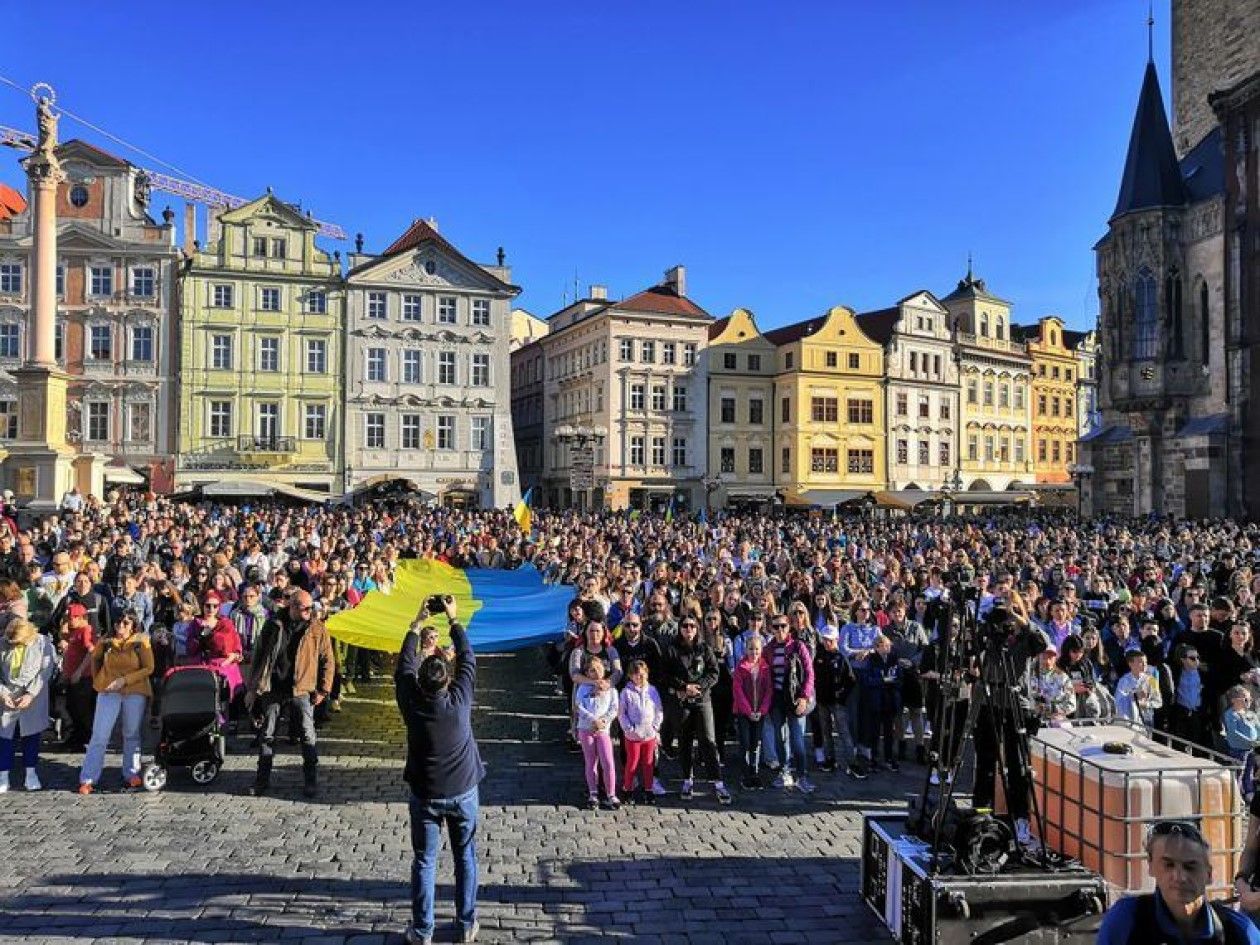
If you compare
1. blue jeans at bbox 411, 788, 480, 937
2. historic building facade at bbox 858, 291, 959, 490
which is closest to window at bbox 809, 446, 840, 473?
historic building facade at bbox 858, 291, 959, 490

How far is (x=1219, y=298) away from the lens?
4294 centimetres

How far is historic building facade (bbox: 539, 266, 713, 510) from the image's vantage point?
54500 mm

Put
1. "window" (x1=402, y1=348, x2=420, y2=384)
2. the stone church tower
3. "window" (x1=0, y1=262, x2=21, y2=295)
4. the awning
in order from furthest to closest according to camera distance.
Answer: "window" (x1=402, y1=348, x2=420, y2=384) < "window" (x1=0, y1=262, x2=21, y2=295) < the stone church tower < the awning

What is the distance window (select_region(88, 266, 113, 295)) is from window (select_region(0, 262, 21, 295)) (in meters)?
3.28

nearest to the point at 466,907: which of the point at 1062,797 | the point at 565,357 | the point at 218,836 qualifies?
the point at 218,836

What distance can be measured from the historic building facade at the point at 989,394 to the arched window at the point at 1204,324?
1890cm

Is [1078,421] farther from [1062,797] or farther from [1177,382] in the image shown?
[1062,797]

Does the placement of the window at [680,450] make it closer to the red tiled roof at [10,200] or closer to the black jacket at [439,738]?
the red tiled roof at [10,200]

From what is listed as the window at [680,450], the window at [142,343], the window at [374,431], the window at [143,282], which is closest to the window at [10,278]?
the window at [143,282]

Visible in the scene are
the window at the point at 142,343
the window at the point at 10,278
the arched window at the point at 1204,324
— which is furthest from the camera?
the window at the point at 142,343

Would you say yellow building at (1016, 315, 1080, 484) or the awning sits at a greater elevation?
yellow building at (1016, 315, 1080, 484)

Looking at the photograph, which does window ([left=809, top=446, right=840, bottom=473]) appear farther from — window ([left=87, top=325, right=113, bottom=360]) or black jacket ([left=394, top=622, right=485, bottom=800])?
black jacket ([left=394, top=622, right=485, bottom=800])

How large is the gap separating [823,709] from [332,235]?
231 ft

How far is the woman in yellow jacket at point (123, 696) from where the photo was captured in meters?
9.27
